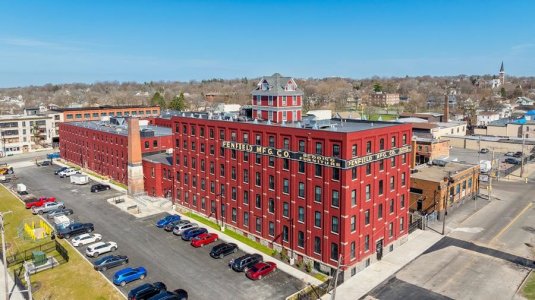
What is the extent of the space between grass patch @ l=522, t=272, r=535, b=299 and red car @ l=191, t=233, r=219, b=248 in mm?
39740

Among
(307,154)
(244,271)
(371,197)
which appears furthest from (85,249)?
(371,197)

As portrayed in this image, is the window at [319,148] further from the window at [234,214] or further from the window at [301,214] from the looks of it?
the window at [234,214]

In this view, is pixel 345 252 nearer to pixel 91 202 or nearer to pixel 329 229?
pixel 329 229

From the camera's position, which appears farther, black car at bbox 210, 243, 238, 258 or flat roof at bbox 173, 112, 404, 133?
black car at bbox 210, 243, 238, 258

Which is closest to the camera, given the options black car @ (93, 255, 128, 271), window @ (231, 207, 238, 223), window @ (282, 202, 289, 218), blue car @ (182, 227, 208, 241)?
black car @ (93, 255, 128, 271)

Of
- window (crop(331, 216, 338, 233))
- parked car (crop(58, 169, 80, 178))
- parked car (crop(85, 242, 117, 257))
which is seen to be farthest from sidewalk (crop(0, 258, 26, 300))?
parked car (crop(58, 169, 80, 178))

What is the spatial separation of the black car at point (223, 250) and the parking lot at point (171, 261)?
66 centimetres

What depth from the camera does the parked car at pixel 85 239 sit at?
5961 cm

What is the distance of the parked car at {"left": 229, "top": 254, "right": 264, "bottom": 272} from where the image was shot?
5056cm

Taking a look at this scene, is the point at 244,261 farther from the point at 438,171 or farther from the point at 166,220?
the point at 438,171

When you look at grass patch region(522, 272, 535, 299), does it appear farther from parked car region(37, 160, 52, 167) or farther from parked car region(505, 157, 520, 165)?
parked car region(37, 160, 52, 167)

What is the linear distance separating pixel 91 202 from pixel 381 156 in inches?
2317

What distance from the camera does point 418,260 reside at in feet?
176

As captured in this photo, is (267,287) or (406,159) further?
(406,159)
